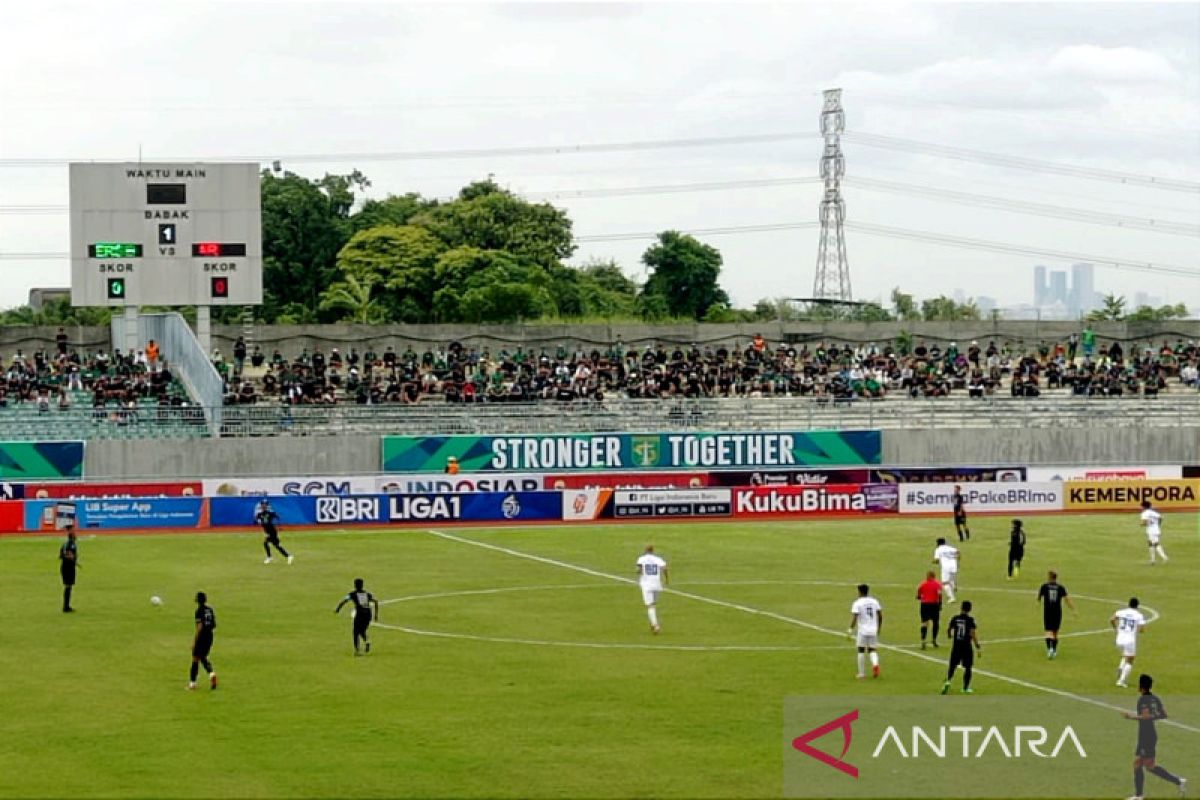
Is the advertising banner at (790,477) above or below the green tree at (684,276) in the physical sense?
below

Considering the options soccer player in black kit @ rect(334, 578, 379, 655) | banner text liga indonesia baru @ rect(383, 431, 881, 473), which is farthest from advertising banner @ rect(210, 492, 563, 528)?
soccer player in black kit @ rect(334, 578, 379, 655)

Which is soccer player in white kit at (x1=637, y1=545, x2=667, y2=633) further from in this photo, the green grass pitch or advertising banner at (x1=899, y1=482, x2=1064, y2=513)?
advertising banner at (x1=899, y1=482, x2=1064, y2=513)

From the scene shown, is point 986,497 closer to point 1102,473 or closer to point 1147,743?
point 1102,473

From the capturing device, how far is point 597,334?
87.8 metres

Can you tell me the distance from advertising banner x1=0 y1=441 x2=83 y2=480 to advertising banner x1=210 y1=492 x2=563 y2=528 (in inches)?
290

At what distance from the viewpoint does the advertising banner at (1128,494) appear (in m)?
65.8

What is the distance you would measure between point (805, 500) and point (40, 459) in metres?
28.0

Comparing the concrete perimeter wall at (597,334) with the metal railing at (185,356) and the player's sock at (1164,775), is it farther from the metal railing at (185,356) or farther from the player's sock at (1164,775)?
the player's sock at (1164,775)

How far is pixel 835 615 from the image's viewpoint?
4084cm

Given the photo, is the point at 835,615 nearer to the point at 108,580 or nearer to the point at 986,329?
the point at 108,580

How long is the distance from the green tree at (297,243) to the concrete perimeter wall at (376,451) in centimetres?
5421

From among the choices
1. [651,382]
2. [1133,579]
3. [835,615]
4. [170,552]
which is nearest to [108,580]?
[170,552]

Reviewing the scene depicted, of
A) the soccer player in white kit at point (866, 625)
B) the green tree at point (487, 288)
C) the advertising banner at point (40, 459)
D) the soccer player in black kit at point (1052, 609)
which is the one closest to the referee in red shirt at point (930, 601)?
the soccer player in black kit at point (1052, 609)

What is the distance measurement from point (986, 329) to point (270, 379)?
37787mm
